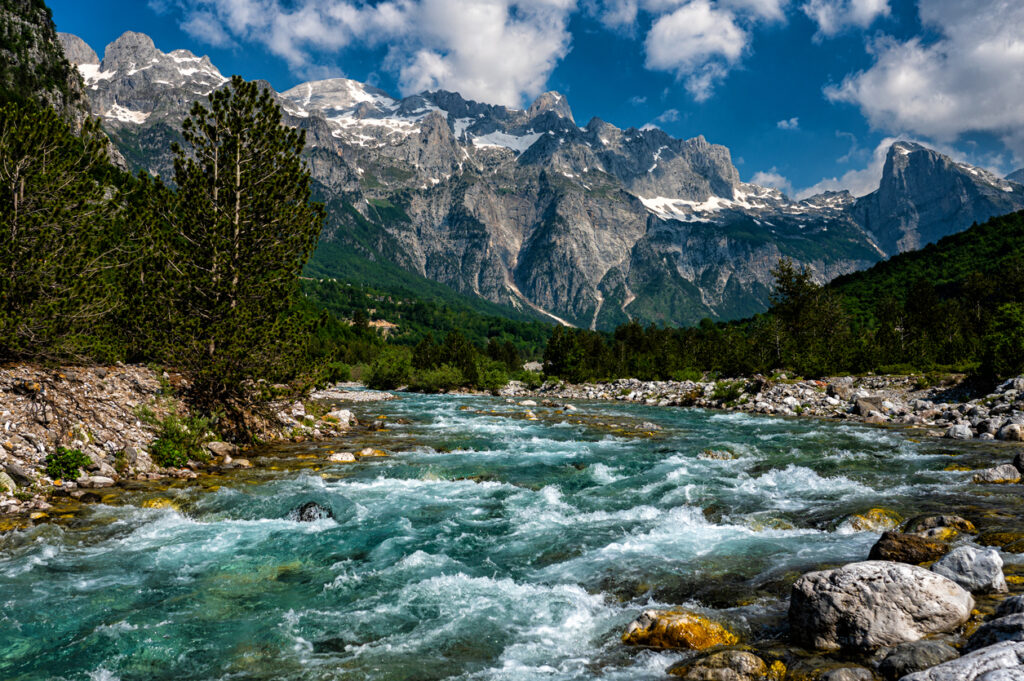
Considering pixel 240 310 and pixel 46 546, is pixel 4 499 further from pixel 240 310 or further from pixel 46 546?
pixel 240 310

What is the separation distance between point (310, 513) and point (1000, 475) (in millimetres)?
20987

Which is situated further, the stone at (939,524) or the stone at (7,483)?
the stone at (7,483)

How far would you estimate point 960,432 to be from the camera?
25.7m

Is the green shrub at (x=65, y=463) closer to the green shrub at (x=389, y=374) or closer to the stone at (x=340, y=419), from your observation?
the stone at (x=340, y=419)

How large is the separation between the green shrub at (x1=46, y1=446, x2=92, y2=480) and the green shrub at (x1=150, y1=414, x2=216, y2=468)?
2.18 metres

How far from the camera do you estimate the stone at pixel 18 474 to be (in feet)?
45.9

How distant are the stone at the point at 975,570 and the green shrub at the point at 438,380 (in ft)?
264

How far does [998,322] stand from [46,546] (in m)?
56.7

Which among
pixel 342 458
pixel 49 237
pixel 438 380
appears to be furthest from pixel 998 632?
pixel 438 380

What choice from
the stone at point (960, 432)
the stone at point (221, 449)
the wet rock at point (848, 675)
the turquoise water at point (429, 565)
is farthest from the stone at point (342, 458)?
the stone at point (960, 432)

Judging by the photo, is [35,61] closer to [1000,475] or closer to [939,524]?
[939,524]

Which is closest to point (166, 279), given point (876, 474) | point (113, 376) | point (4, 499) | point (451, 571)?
point (113, 376)

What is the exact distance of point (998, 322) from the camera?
40.1 metres

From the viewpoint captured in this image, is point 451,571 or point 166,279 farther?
point 166,279
